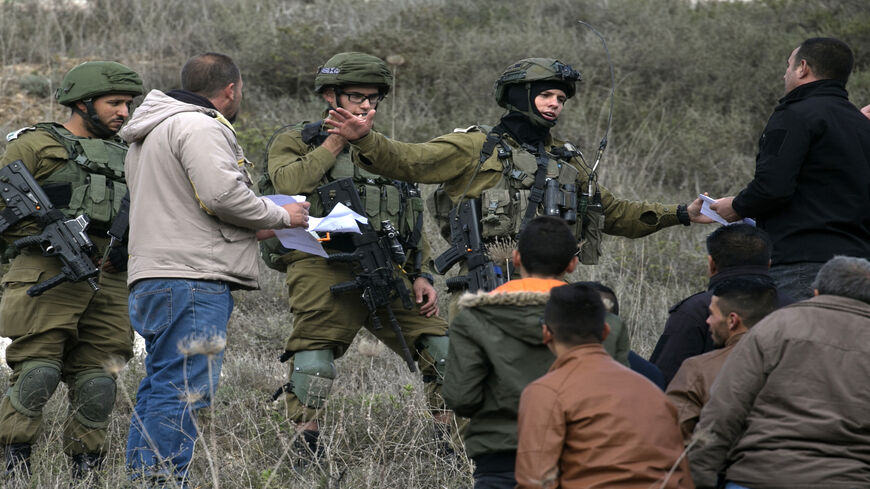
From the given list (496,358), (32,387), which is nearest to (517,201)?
(496,358)

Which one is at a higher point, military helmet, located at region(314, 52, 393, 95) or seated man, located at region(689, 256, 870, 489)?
military helmet, located at region(314, 52, 393, 95)

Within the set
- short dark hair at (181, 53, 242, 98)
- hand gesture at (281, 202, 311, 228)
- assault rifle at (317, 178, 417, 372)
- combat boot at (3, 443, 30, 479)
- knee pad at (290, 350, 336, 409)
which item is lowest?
combat boot at (3, 443, 30, 479)

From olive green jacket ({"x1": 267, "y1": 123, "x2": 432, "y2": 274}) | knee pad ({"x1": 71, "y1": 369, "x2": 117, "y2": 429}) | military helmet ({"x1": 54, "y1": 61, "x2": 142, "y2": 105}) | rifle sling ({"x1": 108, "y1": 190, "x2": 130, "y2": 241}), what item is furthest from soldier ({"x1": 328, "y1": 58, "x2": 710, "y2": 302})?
knee pad ({"x1": 71, "y1": 369, "x2": 117, "y2": 429})

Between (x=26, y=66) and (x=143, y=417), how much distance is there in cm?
900

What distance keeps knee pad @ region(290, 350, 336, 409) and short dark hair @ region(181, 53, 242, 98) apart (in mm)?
1479

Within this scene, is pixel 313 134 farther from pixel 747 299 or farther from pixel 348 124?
pixel 747 299

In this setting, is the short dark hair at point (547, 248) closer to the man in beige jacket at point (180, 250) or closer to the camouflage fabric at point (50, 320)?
the man in beige jacket at point (180, 250)

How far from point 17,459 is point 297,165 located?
202cm

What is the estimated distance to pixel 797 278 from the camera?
4602mm

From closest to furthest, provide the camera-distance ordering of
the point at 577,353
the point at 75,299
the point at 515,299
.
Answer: the point at 577,353, the point at 515,299, the point at 75,299

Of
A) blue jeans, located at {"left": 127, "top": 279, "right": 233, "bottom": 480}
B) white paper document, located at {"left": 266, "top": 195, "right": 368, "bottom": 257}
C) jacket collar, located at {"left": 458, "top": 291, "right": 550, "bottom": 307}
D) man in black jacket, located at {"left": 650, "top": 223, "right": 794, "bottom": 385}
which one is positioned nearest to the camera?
jacket collar, located at {"left": 458, "top": 291, "right": 550, "bottom": 307}

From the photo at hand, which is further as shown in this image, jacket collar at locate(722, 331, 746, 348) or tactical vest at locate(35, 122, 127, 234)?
tactical vest at locate(35, 122, 127, 234)

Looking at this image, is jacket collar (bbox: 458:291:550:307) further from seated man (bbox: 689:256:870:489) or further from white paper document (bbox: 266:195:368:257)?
white paper document (bbox: 266:195:368:257)

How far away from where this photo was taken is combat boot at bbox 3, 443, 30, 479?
15.8ft
